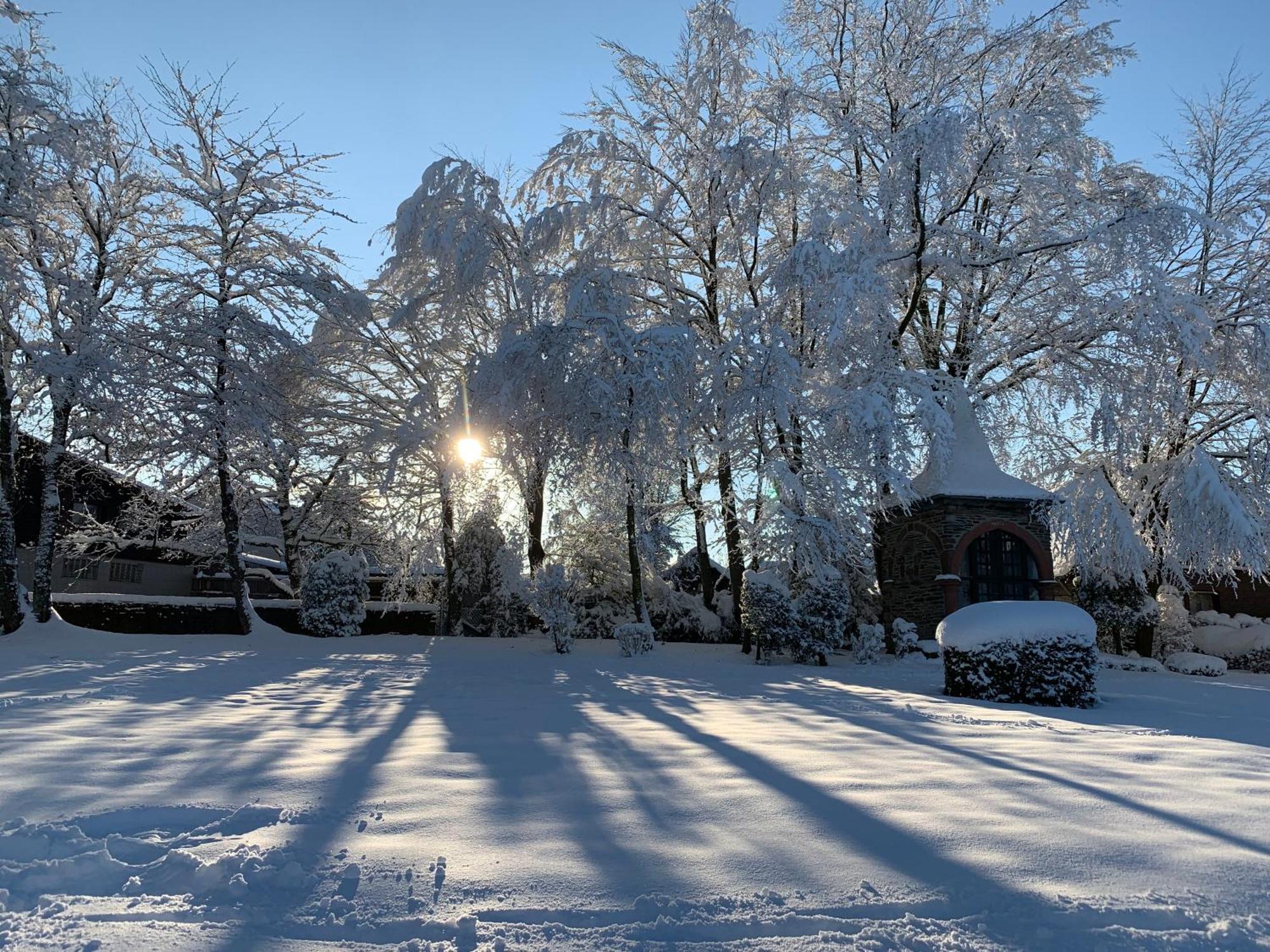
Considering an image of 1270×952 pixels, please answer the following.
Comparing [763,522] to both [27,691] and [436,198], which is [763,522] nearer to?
[436,198]

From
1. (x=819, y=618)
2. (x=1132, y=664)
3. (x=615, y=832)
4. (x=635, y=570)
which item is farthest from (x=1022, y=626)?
(x=615, y=832)

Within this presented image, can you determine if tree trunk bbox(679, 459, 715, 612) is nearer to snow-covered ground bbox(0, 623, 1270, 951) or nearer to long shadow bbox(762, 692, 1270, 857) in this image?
long shadow bbox(762, 692, 1270, 857)

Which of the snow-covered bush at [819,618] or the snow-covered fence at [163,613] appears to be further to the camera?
the snow-covered fence at [163,613]

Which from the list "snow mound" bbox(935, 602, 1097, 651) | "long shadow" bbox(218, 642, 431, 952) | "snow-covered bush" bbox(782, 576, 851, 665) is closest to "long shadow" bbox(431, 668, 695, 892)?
"long shadow" bbox(218, 642, 431, 952)

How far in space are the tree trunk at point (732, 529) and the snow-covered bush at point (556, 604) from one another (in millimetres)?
4156

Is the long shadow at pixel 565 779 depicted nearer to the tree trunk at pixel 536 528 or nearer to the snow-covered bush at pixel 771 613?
the snow-covered bush at pixel 771 613

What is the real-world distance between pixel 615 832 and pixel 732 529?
622 inches

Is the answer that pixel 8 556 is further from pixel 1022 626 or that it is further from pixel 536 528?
pixel 1022 626

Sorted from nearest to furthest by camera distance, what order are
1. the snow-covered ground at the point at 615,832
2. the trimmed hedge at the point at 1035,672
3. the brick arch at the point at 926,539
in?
the snow-covered ground at the point at 615,832, the trimmed hedge at the point at 1035,672, the brick arch at the point at 926,539

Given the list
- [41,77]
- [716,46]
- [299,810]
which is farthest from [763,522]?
[41,77]

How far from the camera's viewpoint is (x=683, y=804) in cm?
415

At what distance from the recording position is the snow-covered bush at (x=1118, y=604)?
18.4 meters

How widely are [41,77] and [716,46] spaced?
48.1 ft

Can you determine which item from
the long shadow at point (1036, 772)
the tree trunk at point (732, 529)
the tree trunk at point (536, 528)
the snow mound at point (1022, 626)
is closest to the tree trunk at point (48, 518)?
the tree trunk at point (536, 528)
